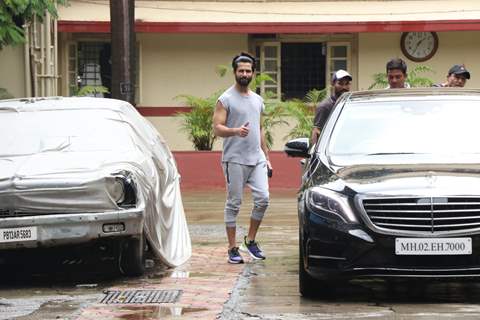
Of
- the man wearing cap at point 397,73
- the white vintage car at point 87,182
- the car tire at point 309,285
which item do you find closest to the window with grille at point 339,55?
the man wearing cap at point 397,73

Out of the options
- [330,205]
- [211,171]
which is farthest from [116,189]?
[211,171]

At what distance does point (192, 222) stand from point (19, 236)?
5.29m

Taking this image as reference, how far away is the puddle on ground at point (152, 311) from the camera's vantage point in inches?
273

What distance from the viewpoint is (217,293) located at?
304 inches

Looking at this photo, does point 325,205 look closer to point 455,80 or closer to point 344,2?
point 455,80

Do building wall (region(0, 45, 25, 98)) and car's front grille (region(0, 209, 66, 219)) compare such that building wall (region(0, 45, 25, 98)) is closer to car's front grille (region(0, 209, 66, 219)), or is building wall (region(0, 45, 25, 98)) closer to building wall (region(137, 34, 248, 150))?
building wall (region(137, 34, 248, 150))

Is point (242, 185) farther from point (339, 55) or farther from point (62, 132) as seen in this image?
point (339, 55)

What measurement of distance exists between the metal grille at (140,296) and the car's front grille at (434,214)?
5.91 ft

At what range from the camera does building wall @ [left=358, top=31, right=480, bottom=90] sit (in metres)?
20.5

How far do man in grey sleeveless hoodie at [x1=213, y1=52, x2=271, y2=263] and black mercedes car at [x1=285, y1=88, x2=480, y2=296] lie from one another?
4.23ft

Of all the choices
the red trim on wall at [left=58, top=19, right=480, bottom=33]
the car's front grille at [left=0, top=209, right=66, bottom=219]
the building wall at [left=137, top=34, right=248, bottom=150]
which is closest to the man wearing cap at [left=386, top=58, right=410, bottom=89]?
the car's front grille at [left=0, top=209, right=66, bottom=219]

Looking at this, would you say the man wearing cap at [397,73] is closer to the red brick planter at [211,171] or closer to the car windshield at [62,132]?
the car windshield at [62,132]

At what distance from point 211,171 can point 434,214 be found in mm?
10904

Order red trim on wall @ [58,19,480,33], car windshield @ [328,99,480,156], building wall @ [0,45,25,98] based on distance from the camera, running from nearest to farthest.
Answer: car windshield @ [328,99,480,156] → building wall @ [0,45,25,98] → red trim on wall @ [58,19,480,33]
